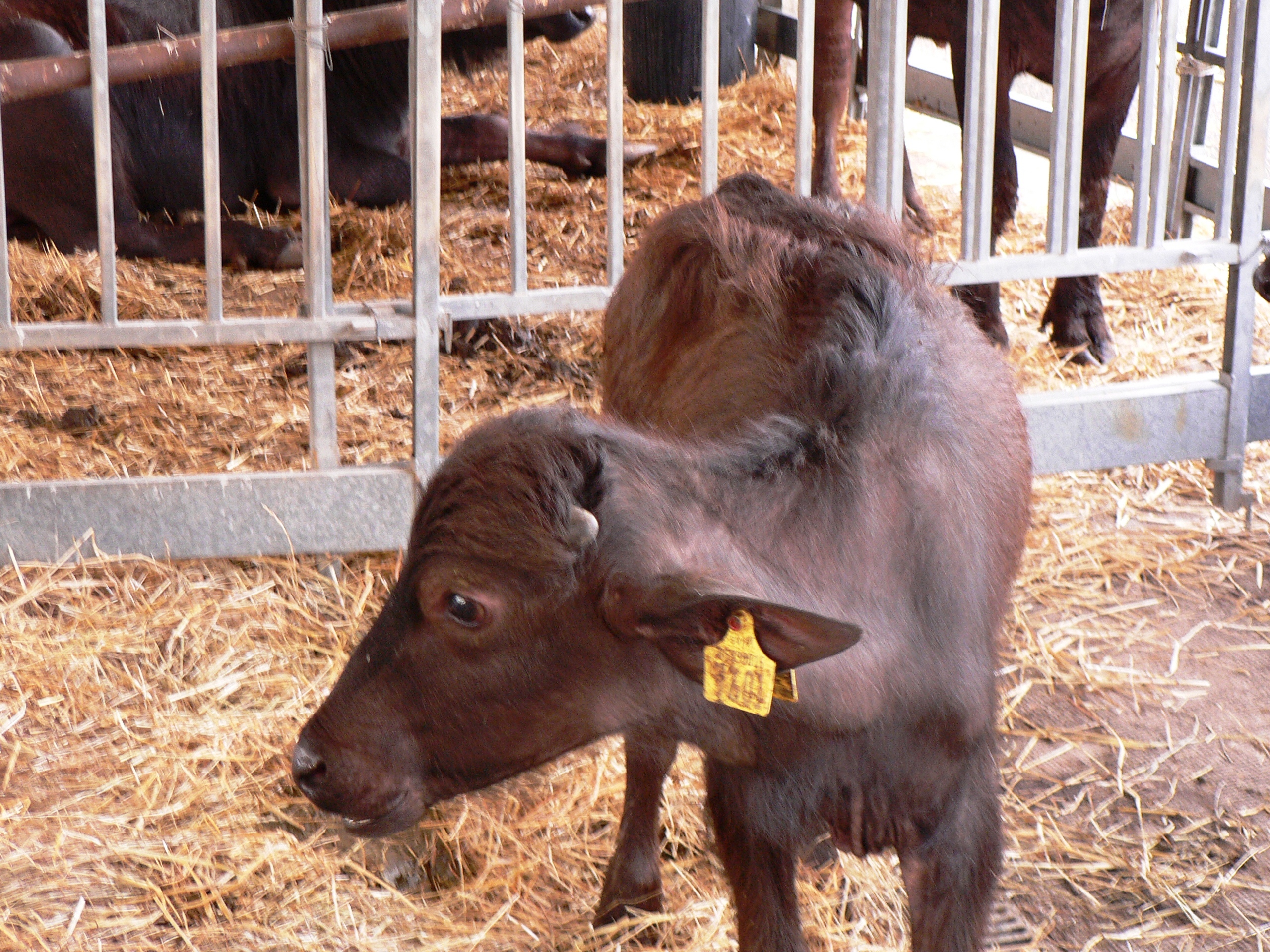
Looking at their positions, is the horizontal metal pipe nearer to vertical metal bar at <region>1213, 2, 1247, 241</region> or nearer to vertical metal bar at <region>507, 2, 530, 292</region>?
vertical metal bar at <region>507, 2, 530, 292</region>

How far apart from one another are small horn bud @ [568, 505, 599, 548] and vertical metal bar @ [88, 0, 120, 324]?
86.0 inches

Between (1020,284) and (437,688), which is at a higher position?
(1020,284)

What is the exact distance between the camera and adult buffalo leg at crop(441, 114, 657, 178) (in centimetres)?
646

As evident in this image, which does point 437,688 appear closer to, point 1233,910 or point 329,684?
point 329,684

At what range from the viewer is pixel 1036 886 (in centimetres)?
310

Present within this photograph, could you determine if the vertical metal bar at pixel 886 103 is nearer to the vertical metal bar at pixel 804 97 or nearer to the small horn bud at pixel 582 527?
the vertical metal bar at pixel 804 97


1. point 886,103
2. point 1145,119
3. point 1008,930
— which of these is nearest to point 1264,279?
point 1145,119

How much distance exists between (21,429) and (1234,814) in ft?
12.3

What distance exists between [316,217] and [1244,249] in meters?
2.87

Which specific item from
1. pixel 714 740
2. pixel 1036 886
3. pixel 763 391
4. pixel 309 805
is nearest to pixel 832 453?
pixel 763 391

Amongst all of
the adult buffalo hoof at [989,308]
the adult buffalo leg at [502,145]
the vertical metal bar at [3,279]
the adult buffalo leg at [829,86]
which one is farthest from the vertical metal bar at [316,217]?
the adult buffalo leg at [829,86]

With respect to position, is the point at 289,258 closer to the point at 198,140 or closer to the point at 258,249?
the point at 258,249

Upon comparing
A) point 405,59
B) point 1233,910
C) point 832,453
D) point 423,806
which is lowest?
point 1233,910

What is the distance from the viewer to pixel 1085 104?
540 centimetres
